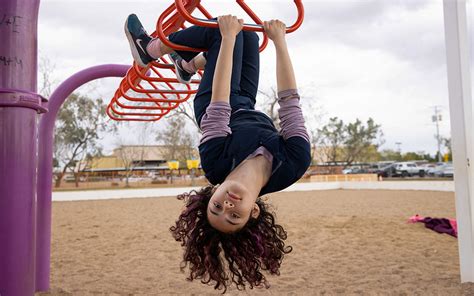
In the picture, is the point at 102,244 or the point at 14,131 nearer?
the point at 14,131

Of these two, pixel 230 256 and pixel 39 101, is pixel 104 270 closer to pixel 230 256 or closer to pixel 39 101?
pixel 230 256

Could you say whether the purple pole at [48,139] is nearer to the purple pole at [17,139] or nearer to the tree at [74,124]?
the purple pole at [17,139]

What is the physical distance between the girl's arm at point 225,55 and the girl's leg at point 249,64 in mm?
443

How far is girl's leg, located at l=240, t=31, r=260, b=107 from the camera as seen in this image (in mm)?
2393

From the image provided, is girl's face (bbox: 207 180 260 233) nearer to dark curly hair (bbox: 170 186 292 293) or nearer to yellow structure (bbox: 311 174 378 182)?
dark curly hair (bbox: 170 186 292 293)

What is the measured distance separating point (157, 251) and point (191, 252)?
404 centimetres

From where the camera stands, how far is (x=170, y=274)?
4.95 m

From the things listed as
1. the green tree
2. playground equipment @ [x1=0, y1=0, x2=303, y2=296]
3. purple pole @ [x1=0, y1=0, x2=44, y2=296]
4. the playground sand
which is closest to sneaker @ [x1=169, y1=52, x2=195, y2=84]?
playground equipment @ [x1=0, y1=0, x2=303, y2=296]

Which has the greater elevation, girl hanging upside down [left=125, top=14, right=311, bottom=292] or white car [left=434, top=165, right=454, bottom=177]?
girl hanging upside down [left=125, top=14, right=311, bottom=292]

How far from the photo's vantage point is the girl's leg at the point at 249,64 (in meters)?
2.39

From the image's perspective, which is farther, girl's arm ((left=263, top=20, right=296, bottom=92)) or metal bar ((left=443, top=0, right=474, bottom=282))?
metal bar ((left=443, top=0, right=474, bottom=282))

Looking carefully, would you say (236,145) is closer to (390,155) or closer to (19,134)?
(19,134)

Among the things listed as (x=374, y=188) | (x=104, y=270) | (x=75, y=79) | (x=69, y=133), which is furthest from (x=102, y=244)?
(x=69, y=133)

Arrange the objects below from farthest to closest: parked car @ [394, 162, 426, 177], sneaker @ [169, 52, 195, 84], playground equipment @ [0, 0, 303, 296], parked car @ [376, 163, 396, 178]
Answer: parked car @ [376, 163, 396, 178], parked car @ [394, 162, 426, 177], sneaker @ [169, 52, 195, 84], playground equipment @ [0, 0, 303, 296]
